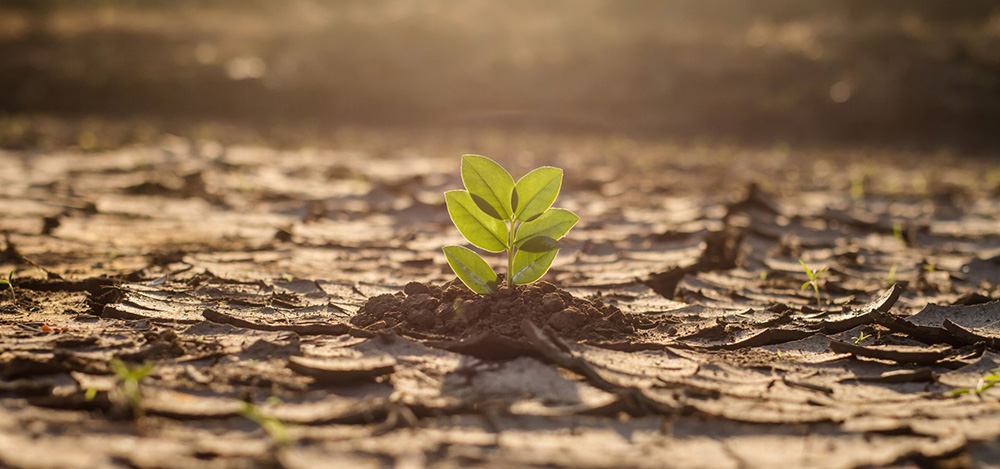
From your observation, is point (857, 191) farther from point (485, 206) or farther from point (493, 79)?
point (493, 79)

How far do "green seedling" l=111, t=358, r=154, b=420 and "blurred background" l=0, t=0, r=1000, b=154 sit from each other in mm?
5165

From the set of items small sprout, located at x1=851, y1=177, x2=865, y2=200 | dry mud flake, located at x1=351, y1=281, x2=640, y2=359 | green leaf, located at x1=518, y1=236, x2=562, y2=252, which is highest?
small sprout, located at x1=851, y1=177, x2=865, y2=200

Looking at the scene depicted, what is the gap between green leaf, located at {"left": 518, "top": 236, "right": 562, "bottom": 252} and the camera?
5.40 ft

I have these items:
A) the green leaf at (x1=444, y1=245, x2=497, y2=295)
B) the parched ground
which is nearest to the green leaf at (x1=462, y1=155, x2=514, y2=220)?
the green leaf at (x1=444, y1=245, x2=497, y2=295)

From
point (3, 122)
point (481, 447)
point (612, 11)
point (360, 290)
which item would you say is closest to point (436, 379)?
point (481, 447)

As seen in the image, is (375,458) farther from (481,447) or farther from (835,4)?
(835,4)

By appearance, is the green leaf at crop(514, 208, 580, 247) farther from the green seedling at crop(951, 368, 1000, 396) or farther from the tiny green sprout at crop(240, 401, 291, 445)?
the green seedling at crop(951, 368, 1000, 396)

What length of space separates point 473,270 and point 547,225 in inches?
7.8

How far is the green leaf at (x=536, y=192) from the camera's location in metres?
1.63

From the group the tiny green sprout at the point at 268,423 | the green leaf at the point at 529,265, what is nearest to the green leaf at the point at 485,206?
the green leaf at the point at 529,265

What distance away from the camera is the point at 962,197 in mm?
4156

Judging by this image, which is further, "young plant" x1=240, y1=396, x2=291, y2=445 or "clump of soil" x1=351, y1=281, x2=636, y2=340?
"clump of soil" x1=351, y1=281, x2=636, y2=340

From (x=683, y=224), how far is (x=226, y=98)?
25.5 ft

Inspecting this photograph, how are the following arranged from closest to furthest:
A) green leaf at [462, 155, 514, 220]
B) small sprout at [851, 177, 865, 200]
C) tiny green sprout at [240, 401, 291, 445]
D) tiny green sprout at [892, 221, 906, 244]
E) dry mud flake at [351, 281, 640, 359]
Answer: tiny green sprout at [240, 401, 291, 445] < dry mud flake at [351, 281, 640, 359] < green leaf at [462, 155, 514, 220] < tiny green sprout at [892, 221, 906, 244] < small sprout at [851, 177, 865, 200]
